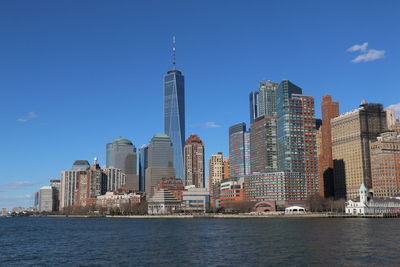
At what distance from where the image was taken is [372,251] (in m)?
78.2

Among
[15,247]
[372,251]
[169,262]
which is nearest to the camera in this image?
[169,262]

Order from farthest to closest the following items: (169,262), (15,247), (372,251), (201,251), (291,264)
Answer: (15,247) → (201,251) → (372,251) → (169,262) → (291,264)

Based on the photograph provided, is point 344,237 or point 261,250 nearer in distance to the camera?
point 261,250

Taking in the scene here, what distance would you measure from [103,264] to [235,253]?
72.5 ft

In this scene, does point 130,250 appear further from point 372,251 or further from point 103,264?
point 372,251

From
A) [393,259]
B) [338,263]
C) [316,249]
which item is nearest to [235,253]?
[316,249]

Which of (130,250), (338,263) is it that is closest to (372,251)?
(338,263)

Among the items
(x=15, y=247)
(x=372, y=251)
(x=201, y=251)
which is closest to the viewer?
(x=372, y=251)

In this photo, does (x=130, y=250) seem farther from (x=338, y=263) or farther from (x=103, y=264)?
(x=338, y=263)

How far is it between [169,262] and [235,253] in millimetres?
13787

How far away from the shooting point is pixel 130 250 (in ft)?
287

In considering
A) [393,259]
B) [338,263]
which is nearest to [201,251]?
[338,263]

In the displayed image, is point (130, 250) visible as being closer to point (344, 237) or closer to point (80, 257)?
point (80, 257)

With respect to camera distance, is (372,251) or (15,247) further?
(15,247)
